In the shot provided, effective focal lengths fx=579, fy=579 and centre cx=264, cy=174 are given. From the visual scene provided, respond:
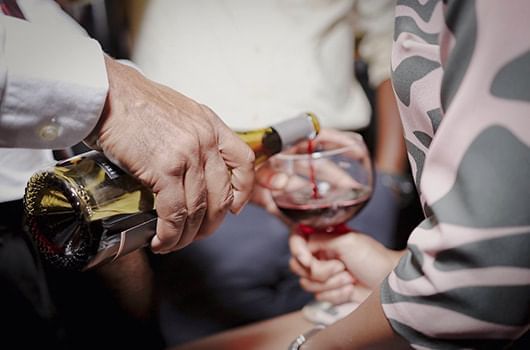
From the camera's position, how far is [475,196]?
43 centimetres

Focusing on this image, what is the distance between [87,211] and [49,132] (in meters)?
0.09

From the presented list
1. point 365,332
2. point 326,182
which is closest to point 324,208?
point 326,182

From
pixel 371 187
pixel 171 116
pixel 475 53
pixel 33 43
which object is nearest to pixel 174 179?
pixel 171 116

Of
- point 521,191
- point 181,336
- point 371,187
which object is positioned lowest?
point 181,336

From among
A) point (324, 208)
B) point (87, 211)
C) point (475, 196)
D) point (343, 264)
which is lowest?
point (343, 264)

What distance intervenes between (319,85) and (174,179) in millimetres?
719

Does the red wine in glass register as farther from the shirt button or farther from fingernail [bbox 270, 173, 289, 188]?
the shirt button

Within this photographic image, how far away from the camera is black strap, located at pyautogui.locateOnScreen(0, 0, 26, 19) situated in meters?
0.63

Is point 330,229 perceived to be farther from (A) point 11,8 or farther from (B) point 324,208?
(A) point 11,8

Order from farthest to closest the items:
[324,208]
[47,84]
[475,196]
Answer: [324,208] → [47,84] → [475,196]

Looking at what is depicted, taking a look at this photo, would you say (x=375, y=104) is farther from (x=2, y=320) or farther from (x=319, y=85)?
(x=2, y=320)

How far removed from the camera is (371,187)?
940 mm

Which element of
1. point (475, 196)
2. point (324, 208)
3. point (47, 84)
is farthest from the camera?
point (324, 208)

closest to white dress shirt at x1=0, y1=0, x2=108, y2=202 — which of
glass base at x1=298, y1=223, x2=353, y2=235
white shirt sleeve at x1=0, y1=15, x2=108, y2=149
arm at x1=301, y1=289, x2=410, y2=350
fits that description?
white shirt sleeve at x1=0, y1=15, x2=108, y2=149
